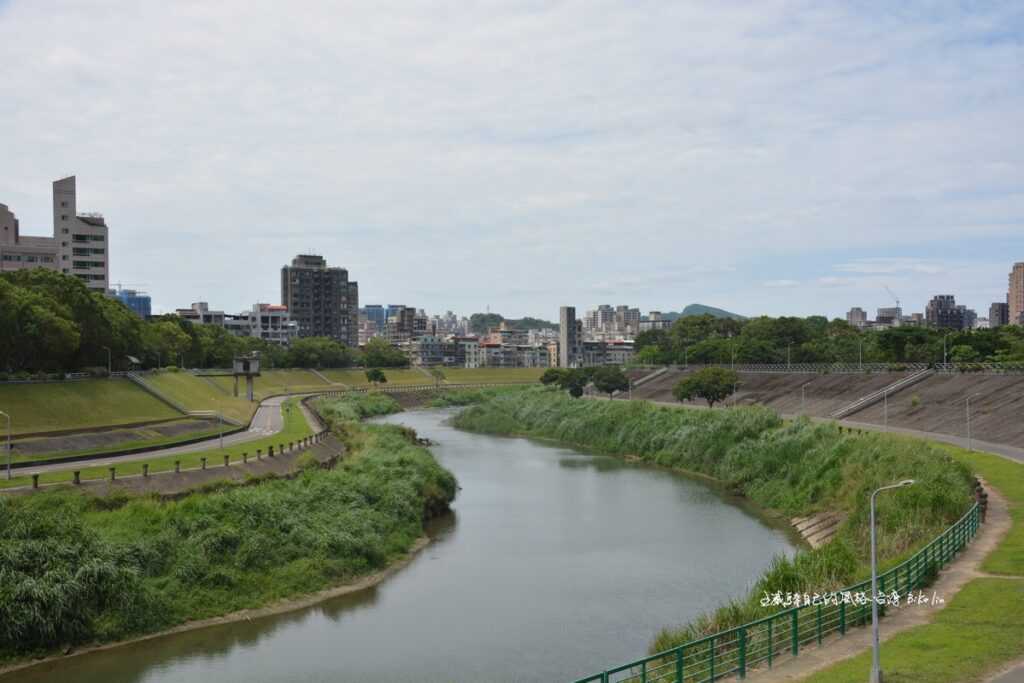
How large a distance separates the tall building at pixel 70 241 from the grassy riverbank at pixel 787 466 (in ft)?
232

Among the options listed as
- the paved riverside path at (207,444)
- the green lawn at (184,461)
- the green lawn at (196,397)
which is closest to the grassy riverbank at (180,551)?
the green lawn at (184,461)

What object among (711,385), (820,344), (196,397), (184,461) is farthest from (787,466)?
(820,344)

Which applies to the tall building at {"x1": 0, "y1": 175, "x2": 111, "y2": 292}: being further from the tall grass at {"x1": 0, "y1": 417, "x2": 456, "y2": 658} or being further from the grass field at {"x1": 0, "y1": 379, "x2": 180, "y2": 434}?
the tall grass at {"x1": 0, "y1": 417, "x2": 456, "y2": 658}

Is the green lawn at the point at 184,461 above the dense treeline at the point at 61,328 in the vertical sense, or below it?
below

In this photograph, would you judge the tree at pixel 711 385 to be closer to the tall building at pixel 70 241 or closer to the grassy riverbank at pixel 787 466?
the grassy riverbank at pixel 787 466

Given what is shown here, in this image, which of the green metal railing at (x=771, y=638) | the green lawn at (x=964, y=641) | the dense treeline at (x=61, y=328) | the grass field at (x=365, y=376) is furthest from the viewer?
the grass field at (x=365, y=376)

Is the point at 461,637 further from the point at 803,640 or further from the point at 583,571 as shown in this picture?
the point at 803,640

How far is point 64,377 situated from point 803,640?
2570 inches

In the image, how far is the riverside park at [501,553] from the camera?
81.7 feet

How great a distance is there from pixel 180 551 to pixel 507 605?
12.6 meters

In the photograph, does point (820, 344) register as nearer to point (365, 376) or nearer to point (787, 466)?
point (365, 376)

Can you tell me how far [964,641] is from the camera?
2175 centimetres

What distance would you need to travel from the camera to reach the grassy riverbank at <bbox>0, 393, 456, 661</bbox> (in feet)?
95.2

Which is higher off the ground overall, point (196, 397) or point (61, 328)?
point (61, 328)
